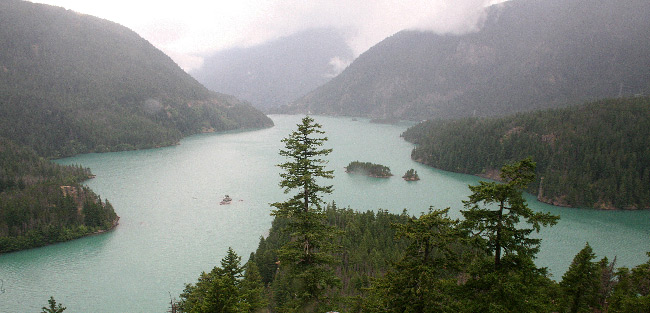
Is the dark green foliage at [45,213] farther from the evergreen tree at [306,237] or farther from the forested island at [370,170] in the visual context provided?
the forested island at [370,170]

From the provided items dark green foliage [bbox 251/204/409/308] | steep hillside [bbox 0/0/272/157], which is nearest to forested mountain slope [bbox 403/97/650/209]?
dark green foliage [bbox 251/204/409/308]

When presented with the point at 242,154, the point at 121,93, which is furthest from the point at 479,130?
the point at 121,93

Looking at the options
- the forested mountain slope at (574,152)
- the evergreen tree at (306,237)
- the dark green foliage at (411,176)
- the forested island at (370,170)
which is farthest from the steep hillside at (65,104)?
the evergreen tree at (306,237)

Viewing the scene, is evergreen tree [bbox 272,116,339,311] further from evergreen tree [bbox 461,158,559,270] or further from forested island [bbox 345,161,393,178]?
forested island [bbox 345,161,393,178]

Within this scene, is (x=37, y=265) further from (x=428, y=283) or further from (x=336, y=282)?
(x=428, y=283)

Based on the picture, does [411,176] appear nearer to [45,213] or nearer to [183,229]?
[183,229]

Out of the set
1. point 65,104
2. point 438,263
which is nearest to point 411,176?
point 438,263
